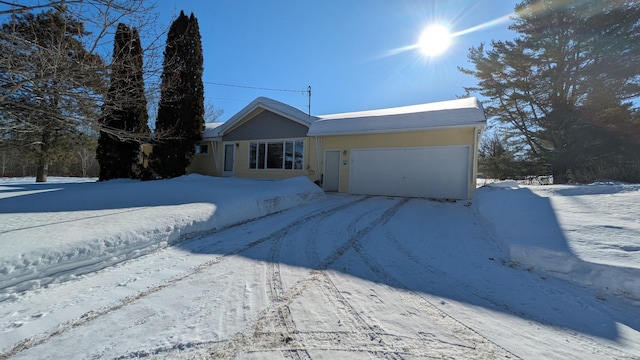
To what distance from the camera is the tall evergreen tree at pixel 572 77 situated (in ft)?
45.4

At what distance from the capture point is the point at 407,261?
4.32m

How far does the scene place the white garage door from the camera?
10117 millimetres

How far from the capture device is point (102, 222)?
16.0 feet

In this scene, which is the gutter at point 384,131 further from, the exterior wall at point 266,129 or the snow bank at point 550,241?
the snow bank at point 550,241

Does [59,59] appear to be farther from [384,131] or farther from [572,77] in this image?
[572,77]

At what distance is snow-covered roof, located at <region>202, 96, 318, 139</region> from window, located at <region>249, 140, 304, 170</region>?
3.51 ft

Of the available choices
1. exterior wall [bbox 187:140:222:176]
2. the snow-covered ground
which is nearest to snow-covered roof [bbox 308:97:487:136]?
the snow-covered ground

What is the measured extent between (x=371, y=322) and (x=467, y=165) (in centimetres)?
882

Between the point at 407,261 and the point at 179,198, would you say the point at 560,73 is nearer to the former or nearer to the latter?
the point at 407,261

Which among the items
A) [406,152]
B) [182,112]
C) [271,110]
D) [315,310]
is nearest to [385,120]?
[406,152]

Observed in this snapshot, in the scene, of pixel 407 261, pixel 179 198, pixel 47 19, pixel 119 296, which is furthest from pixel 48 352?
pixel 47 19

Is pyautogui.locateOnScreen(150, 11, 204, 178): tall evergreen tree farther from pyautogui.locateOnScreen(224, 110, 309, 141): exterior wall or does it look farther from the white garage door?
the white garage door

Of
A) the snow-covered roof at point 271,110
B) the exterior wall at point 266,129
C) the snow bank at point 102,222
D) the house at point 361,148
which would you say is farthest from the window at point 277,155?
the snow bank at point 102,222

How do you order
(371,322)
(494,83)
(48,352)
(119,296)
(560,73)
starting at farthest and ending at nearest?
1. (494,83)
2. (560,73)
3. (119,296)
4. (371,322)
5. (48,352)
